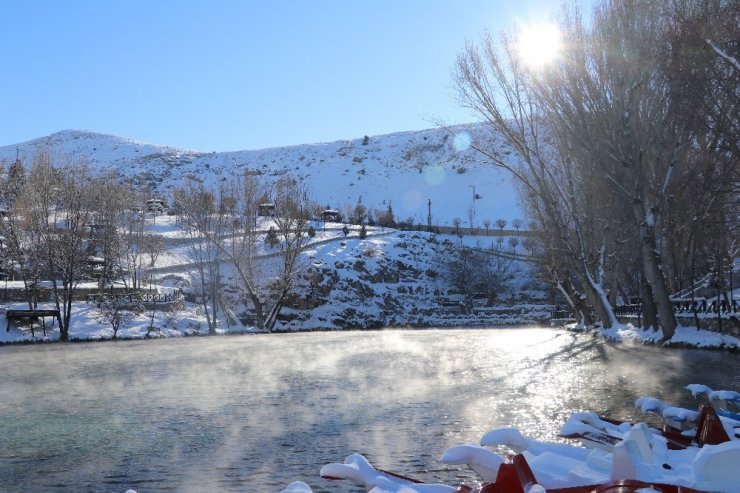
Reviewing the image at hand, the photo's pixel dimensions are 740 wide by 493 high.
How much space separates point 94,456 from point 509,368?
1072 cm

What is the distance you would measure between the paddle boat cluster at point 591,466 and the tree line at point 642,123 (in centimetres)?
1350

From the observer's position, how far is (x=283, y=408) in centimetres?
1045

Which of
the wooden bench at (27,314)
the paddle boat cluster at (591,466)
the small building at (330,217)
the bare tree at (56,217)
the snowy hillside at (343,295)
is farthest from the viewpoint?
the small building at (330,217)

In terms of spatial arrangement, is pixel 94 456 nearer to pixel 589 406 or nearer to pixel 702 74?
pixel 589 406

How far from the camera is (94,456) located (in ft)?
24.5

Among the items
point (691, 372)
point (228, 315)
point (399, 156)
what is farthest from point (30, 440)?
point (399, 156)

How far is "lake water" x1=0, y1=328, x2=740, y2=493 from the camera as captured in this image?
6711mm

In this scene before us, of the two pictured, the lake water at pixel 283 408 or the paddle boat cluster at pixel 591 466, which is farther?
the lake water at pixel 283 408

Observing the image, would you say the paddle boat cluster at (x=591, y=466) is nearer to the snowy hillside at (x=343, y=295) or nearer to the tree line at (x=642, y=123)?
the tree line at (x=642, y=123)

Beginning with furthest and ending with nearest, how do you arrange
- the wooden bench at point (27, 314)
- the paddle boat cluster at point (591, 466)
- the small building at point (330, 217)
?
1. the small building at point (330, 217)
2. the wooden bench at point (27, 314)
3. the paddle boat cluster at point (591, 466)

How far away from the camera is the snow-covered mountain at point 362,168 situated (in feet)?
326

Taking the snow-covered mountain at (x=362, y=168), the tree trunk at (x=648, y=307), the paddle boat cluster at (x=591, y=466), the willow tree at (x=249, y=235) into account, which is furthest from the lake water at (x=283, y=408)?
the snow-covered mountain at (x=362, y=168)

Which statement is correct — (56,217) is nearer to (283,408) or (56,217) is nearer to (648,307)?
(283,408)

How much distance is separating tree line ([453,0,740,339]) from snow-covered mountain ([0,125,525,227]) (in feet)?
193
